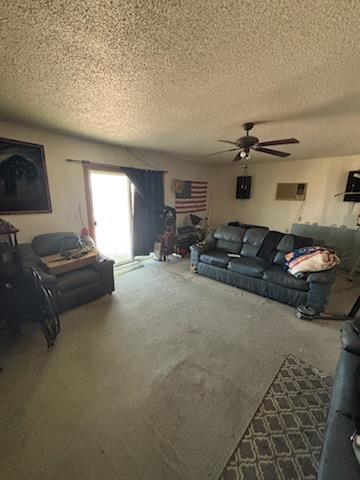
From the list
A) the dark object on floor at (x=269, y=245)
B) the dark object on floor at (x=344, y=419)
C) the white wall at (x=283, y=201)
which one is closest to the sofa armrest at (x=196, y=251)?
the dark object on floor at (x=269, y=245)

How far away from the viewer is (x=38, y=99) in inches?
77.4

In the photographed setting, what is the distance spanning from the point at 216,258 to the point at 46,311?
2601 millimetres

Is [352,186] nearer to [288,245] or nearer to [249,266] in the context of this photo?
[288,245]

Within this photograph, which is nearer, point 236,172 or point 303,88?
point 303,88

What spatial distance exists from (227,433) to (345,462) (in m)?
0.71

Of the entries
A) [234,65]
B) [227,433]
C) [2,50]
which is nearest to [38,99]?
[2,50]

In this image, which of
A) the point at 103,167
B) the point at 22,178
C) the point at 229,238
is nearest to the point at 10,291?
the point at 22,178

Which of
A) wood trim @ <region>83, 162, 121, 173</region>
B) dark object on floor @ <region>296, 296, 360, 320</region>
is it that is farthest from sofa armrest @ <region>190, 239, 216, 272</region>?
wood trim @ <region>83, 162, 121, 173</region>

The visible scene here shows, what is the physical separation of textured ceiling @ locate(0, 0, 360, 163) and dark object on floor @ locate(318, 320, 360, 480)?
1.75m

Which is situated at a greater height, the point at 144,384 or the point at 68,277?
the point at 68,277

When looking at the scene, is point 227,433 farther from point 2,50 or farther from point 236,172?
point 236,172

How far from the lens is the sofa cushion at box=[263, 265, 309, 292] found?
9.00 ft

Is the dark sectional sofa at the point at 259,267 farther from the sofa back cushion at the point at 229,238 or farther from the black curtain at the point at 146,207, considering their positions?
the black curtain at the point at 146,207

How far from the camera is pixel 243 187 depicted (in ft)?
19.2
